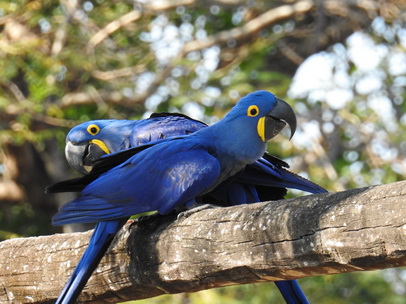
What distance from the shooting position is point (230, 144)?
249cm

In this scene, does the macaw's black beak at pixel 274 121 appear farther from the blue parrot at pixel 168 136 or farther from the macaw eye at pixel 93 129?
the macaw eye at pixel 93 129

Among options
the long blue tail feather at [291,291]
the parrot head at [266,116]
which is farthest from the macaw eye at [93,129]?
the long blue tail feather at [291,291]

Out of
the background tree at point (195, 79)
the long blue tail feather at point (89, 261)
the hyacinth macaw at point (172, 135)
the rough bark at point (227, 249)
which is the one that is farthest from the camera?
the background tree at point (195, 79)

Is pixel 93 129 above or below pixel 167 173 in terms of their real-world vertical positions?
below

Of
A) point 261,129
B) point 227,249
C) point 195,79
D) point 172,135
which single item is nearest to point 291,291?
point 261,129

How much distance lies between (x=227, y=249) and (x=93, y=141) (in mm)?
1455

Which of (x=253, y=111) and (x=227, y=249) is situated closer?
(x=227, y=249)

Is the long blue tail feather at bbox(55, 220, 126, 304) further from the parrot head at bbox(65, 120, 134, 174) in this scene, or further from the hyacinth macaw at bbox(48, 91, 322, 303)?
the parrot head at bbox(65, 120, 134, 174)

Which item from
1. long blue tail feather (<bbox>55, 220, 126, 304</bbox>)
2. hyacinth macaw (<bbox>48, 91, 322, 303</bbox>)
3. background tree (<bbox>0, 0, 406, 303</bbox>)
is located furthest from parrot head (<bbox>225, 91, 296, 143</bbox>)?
background tree (<bbox>0, 0, 406, 303</bbox>)

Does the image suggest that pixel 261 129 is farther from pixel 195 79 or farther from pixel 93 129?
pixel 195 79

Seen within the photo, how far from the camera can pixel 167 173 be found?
2348mm

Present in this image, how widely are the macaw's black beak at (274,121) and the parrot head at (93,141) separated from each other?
763 mm

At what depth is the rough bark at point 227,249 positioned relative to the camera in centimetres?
151

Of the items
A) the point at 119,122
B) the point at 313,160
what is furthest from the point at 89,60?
the point at 119,122
